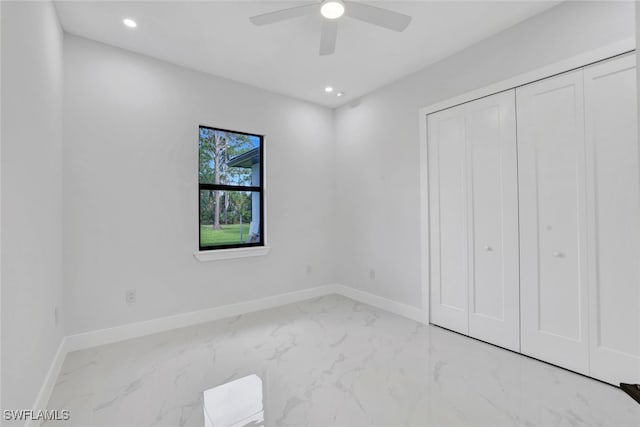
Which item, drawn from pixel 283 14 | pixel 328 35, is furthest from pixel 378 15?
pixel 283 14

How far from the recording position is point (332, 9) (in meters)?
1.99

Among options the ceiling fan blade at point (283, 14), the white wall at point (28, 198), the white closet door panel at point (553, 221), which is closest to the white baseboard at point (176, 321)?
the white wall at point (28, 198)

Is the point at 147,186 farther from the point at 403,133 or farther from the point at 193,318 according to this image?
the point at 403,133

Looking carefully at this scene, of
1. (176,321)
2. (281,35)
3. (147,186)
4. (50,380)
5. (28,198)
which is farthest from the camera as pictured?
(176,321)

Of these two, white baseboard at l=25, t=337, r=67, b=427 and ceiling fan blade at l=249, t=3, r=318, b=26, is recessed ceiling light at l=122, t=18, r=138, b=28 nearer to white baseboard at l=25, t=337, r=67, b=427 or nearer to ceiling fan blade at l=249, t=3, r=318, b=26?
ceiling fan blade at l=249, t=3, r=318, b=26

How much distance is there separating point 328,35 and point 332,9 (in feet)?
0.67

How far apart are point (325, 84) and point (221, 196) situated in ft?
5.86

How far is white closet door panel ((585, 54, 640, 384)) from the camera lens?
1878 millimetres

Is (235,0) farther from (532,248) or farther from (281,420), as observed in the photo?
(532,248)

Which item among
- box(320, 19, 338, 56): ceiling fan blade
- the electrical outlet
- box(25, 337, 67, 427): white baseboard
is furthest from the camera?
the electrical outlet

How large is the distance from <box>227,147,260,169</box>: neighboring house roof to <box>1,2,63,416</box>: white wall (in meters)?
1.62

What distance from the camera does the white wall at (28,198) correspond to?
1304 mm

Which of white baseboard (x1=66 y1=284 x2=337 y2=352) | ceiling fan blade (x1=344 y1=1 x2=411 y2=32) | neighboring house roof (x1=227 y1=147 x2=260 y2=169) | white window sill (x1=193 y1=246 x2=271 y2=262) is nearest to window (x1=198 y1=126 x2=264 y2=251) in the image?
neighboring house roof (x1=227 y1=147 x2=260 y2=169)

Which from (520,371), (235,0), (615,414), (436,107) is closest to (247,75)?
(235,0)
